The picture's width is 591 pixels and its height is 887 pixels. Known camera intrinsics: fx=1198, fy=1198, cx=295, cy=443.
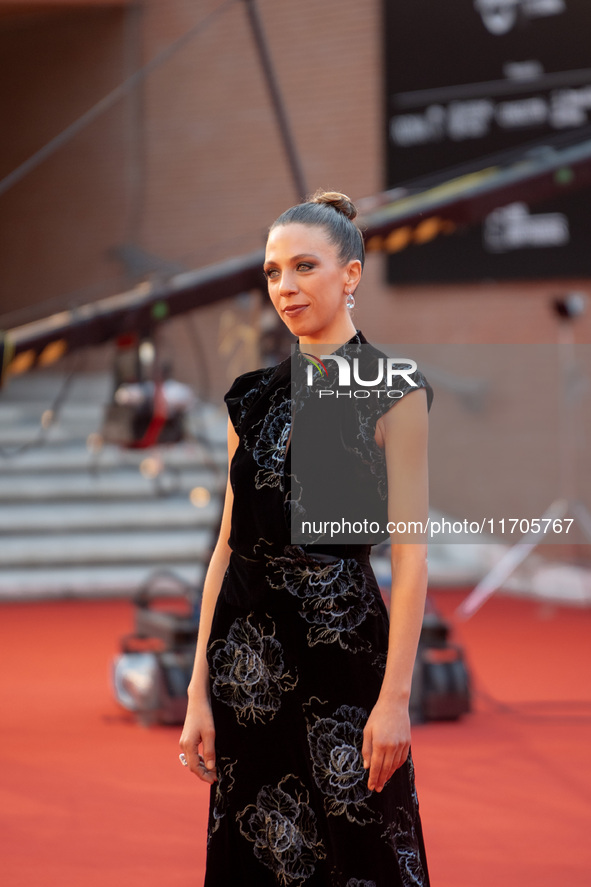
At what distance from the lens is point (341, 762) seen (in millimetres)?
1635

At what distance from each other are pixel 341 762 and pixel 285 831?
5.4 inches

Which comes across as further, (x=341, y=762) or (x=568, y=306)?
(x=568, y=306)

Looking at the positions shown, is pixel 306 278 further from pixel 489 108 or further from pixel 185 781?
pixel 489 108

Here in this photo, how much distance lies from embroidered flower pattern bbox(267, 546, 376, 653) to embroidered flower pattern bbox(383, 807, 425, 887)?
24cm

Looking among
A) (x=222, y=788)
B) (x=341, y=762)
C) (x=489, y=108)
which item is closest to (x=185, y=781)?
(x=222, y=788)

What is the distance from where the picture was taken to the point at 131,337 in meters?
3.79

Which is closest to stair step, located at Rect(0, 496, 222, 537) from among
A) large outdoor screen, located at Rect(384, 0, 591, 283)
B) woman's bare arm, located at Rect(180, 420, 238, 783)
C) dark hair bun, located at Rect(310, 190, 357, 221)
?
large outdoor screen, located at Rect(384, 0, 591, 283)

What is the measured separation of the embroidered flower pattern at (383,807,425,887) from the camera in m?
1.62

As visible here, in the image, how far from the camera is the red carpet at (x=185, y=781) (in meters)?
2.88

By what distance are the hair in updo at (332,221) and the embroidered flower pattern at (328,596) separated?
420mm

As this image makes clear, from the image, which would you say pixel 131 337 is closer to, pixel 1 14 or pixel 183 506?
pixel 183 506

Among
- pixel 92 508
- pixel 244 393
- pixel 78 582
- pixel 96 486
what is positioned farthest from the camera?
pixel 96 486

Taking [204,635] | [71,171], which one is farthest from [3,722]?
[71,171]

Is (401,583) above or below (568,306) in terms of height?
below
